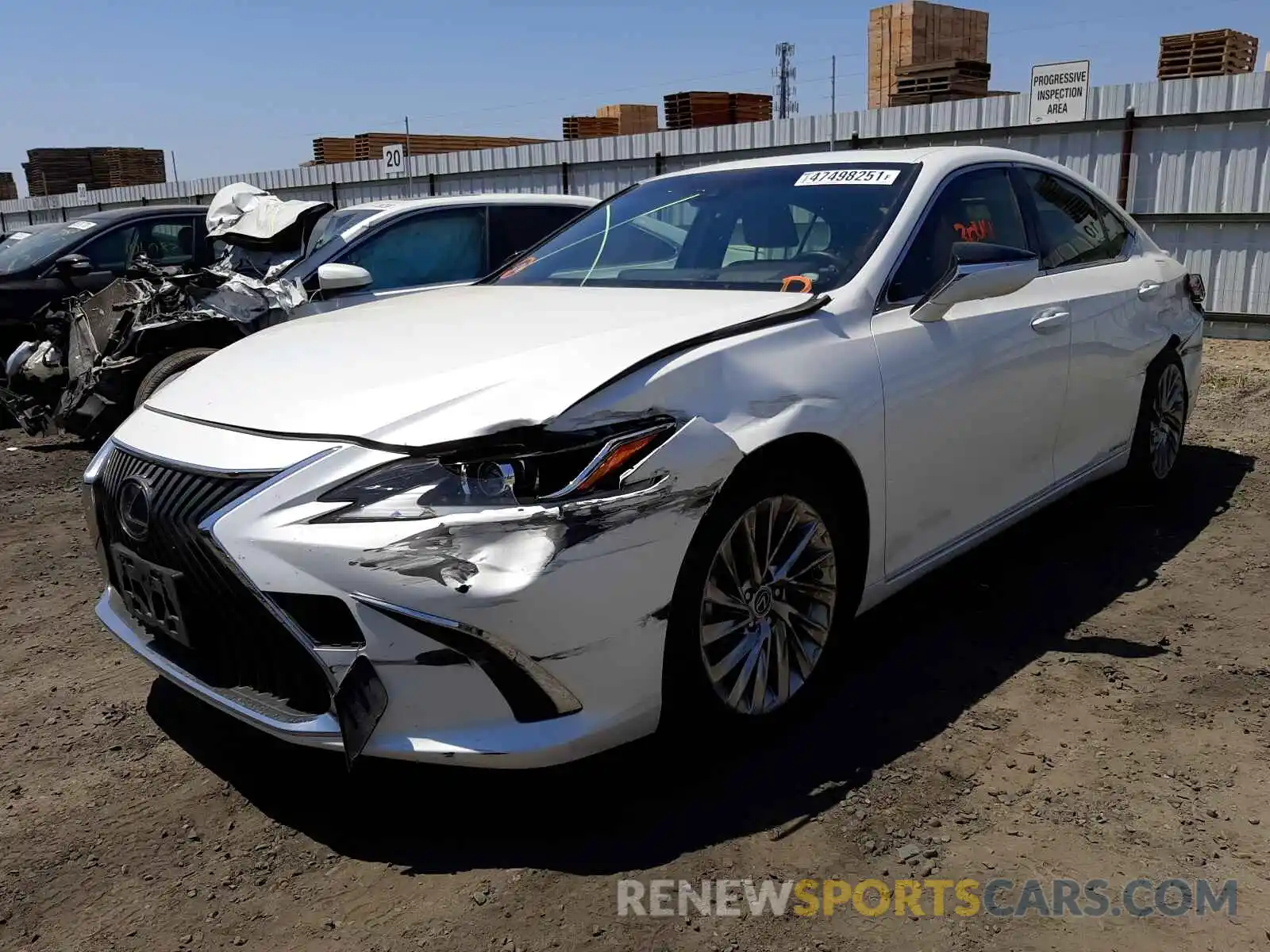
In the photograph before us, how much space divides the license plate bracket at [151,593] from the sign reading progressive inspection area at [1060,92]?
34.3 ft

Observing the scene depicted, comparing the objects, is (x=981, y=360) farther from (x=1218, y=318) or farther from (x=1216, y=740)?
(x=1218, y=318)

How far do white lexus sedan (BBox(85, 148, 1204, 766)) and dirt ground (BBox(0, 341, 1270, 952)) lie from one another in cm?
27

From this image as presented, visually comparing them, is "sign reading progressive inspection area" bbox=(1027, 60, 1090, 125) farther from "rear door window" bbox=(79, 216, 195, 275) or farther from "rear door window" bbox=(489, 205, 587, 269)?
"rear door window" bbox=(79, 216, 195, 275)

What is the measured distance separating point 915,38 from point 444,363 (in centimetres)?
1585

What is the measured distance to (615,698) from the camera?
2.41 meters

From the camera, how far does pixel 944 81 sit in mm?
13406

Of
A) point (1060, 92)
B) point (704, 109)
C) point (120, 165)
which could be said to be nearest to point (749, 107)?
point (704, 109)

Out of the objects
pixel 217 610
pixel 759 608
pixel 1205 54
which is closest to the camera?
pixel 217 610

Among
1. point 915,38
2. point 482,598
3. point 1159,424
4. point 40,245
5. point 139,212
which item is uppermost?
point 915,38

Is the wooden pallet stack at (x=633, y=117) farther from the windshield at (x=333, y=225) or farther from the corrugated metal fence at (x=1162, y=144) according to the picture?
the windshield at (x=333, y=225)

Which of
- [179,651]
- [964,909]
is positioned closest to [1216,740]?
[964,909]

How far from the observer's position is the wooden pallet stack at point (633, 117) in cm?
2127

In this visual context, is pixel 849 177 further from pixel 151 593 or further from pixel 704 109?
pixel 704 109

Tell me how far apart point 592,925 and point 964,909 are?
798mm
